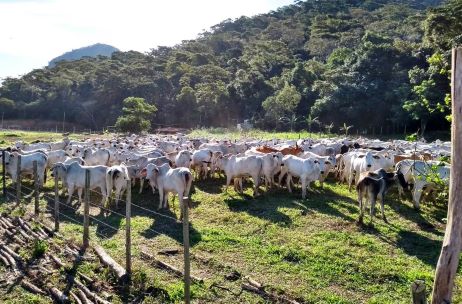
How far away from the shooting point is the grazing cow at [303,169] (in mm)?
Answer: 16125

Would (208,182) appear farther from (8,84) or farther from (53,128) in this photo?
(8,84)

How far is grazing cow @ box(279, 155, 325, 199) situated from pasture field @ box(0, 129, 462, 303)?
2.03 feet

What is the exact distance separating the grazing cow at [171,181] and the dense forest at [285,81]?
1880 cm

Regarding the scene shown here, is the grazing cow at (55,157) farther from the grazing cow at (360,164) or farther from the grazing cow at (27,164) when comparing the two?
the grazing cow at (360,164)

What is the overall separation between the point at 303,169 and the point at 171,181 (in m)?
4.86

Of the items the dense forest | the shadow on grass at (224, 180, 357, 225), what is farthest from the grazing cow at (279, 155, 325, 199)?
the dense forest

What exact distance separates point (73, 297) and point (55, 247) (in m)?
2.64

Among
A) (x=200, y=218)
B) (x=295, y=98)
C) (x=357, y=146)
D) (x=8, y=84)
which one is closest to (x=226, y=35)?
(x=8, y=84)

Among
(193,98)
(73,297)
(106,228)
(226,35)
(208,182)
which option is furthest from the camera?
(226,35)

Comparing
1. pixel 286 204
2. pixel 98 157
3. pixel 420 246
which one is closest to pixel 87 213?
pixel 286 204

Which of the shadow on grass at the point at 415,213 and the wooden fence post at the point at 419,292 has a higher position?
the wooden fence post at the point at 419,292

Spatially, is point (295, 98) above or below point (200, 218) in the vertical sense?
above

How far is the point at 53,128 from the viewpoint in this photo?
66.9 m

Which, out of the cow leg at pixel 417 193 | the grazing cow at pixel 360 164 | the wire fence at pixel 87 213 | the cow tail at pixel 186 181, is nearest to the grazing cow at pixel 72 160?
the wire fence at pixel 87 213
